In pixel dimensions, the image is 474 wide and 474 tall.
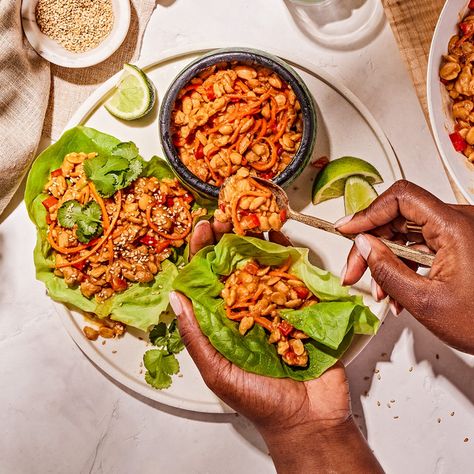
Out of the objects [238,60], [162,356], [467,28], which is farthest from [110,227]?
[467,28]

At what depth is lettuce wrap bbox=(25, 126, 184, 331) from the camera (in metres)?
2.62

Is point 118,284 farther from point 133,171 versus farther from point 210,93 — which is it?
point 210,93

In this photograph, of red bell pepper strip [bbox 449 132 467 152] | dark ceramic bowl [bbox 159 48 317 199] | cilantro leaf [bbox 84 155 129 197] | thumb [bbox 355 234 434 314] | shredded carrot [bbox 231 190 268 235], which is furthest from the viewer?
red bell pepper strip [bbox 449 132 467 152]

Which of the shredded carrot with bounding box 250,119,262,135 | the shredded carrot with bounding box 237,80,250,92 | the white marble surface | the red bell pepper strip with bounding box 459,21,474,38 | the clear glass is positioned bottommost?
the white marble surface

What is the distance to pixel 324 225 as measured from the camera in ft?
7.66

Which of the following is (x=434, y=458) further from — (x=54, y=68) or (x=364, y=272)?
(x=54, y=68)

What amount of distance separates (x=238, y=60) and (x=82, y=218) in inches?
32.6

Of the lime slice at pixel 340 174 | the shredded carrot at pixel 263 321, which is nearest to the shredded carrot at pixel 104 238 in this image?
the shredded carrot at pixel 263 321

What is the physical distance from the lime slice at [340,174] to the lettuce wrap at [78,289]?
0.58m

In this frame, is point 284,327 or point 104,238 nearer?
point 284,327

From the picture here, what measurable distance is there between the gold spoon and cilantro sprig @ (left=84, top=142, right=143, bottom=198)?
0.51 meters

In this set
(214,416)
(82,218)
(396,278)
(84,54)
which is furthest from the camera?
(214,416)

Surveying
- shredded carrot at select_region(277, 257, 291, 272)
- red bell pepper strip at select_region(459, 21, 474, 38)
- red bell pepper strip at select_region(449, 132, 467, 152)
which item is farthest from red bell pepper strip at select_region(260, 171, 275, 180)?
red bell pepper strip at select_region(459, 21, 474, 38)

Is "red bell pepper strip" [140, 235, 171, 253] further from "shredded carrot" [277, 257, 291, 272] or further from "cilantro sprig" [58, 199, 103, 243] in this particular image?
"shredded carrot" [277, 257, 291, 272]
